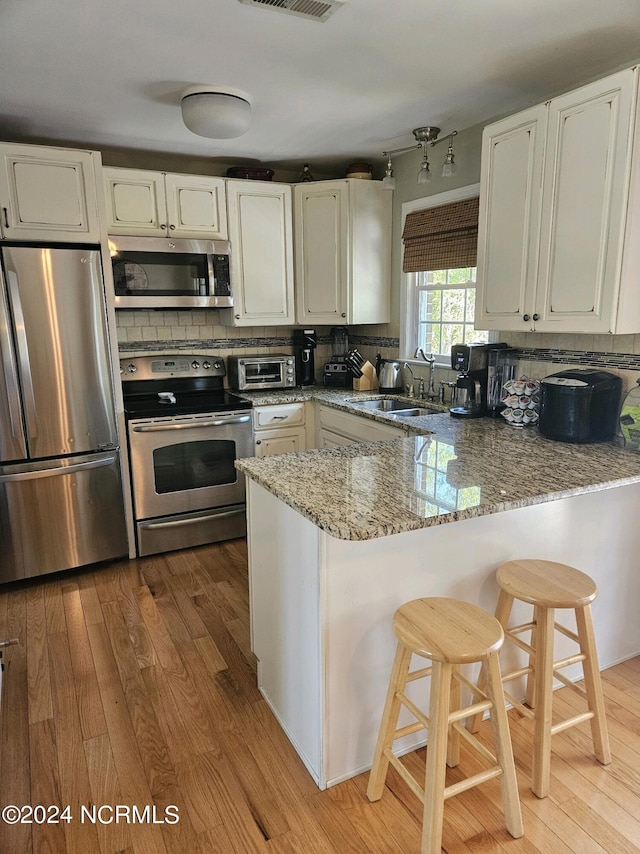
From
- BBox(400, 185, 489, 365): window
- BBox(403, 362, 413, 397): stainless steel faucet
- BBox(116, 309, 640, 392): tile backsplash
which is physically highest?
BBox(400, 185, 489, 365): window

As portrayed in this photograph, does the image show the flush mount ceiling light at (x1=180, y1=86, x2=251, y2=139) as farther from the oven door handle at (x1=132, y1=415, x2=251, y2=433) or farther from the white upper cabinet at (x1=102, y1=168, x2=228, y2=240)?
the oven door handle at (x1=132, y1=415, x2=251, y2=433)

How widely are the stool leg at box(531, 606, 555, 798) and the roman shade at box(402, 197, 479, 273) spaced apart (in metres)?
2.06

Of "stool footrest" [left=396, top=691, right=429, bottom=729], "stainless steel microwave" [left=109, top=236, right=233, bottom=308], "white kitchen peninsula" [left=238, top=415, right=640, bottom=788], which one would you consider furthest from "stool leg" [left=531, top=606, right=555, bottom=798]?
"stainless steel microwave" [left=109, top=236, right=233, bottom=308]

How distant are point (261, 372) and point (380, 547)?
2.40 metres

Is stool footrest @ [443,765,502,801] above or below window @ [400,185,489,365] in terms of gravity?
below

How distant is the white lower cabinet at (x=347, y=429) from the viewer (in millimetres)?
3010

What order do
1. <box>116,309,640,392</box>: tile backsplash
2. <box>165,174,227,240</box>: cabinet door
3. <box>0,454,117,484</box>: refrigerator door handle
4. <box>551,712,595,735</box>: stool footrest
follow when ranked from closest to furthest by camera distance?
<box>551,712,595,735</box>: stool footrest
<box>116,309,640,392</box>: tile backsplash
<box>0,454,117,484</box>: refrigerator door handle
<box>165,174,227,240</box>: cabinet door

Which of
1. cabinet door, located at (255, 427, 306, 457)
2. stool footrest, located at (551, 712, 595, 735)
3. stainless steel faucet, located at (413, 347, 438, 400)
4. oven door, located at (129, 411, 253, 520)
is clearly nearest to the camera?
stool footrest, located at (551, 712, 595, 735)

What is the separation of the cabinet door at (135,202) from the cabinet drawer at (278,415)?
125 centimetres

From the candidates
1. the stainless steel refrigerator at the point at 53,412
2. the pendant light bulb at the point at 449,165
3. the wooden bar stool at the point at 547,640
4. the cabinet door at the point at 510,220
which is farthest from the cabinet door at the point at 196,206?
the wooden bar stool at the point at 547,640

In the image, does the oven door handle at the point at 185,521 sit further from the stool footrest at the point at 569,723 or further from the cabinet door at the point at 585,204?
the stool footrest at the point at 569,723

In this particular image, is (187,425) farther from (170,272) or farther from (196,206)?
(196,206)

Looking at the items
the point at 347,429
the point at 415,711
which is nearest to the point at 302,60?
the point at 347,429

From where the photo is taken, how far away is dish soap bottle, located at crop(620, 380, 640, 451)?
2.19 metres
